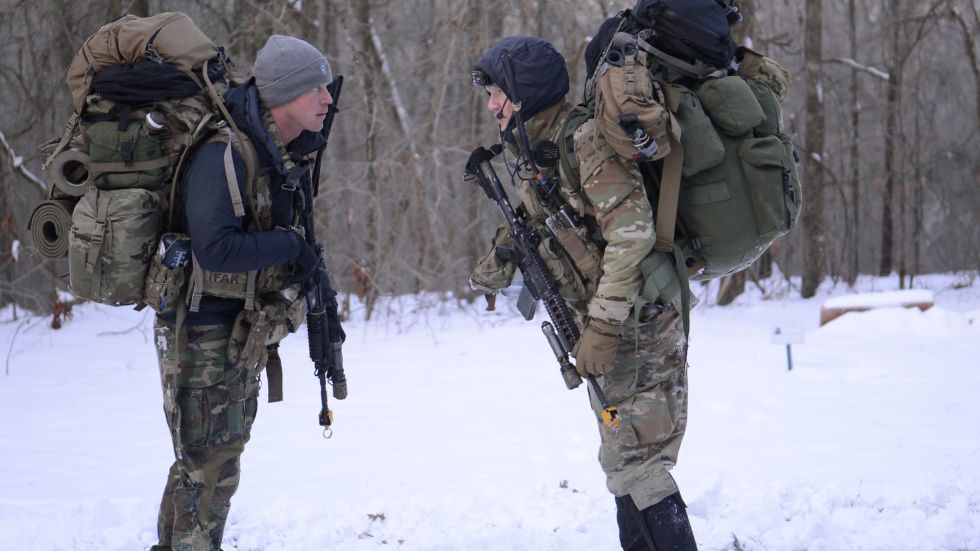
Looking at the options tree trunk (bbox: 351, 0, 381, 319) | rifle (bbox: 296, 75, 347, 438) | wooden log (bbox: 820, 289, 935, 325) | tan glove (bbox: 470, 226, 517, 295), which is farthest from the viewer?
tree trunk (bbox: 351, 0, 381, 319)

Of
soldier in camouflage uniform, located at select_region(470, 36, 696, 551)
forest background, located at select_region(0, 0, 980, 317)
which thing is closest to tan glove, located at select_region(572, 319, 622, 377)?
soldier in camouflage uniform, located at select_region(470, 36, 696, 551)

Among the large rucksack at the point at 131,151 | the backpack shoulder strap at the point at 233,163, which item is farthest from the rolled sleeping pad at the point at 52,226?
the backpack shoulder strap at the point at 233,163

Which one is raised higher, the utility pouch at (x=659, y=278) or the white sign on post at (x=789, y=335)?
the utility pouch at (x=659, y=278)

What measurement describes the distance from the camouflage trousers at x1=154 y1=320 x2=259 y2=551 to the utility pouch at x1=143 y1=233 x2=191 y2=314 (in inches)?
5.7

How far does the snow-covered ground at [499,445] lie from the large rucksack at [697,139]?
1597 millimetres

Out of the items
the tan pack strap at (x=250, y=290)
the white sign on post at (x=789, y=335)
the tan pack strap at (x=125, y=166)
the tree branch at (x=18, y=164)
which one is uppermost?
the tan pack strap at (x=125, y=166)

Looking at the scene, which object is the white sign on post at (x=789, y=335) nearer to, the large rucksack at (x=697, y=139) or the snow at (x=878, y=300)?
the snow at (x=878, y=300)

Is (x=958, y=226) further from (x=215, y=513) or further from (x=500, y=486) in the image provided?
(x=215, y=513)

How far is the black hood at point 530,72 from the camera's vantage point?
2670 millimetres

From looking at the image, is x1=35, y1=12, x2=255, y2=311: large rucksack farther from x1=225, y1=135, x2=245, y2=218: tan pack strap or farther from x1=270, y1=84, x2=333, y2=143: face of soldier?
x1=270, y1=84, x2=333, y2=143: face of soldier

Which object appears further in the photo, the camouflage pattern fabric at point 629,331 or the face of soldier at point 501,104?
the face of soldier at point 501,104

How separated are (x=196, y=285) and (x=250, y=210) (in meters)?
0.30

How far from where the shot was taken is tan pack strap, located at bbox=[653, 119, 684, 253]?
2467 mm

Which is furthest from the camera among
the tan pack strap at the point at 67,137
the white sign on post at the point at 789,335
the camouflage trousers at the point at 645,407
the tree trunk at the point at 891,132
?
the tree trunk at the point at 891,132
